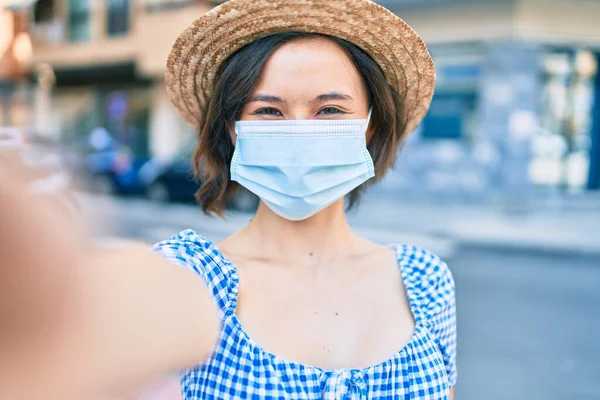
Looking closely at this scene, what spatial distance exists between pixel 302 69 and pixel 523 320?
17.3 feet

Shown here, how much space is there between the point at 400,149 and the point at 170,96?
776mm

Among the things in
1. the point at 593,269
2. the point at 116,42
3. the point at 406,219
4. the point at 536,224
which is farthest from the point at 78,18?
the point at 593,269

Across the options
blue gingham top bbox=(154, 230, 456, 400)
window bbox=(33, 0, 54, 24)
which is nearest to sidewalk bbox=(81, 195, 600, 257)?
blue gingham top bbox=(154, 230, 456, 400)

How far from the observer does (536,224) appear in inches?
452

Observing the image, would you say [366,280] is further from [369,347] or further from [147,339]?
[147,339]

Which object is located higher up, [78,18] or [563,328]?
[78,18]

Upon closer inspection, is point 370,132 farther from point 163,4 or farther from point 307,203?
point 163,4

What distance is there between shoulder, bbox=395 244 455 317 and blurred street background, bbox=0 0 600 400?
10.2 feet

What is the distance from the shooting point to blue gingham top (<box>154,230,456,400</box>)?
1.34 metres

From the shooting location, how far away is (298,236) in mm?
1736

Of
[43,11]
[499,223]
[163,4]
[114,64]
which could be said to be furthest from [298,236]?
[43,11]

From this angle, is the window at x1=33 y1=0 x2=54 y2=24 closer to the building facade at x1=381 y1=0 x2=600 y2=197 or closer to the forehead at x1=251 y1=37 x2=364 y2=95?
the building facade at x1=381 y1=0 x2=600 y2=197

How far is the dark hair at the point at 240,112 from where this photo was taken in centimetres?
162

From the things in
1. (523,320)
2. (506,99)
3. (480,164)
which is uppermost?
(506,99)
